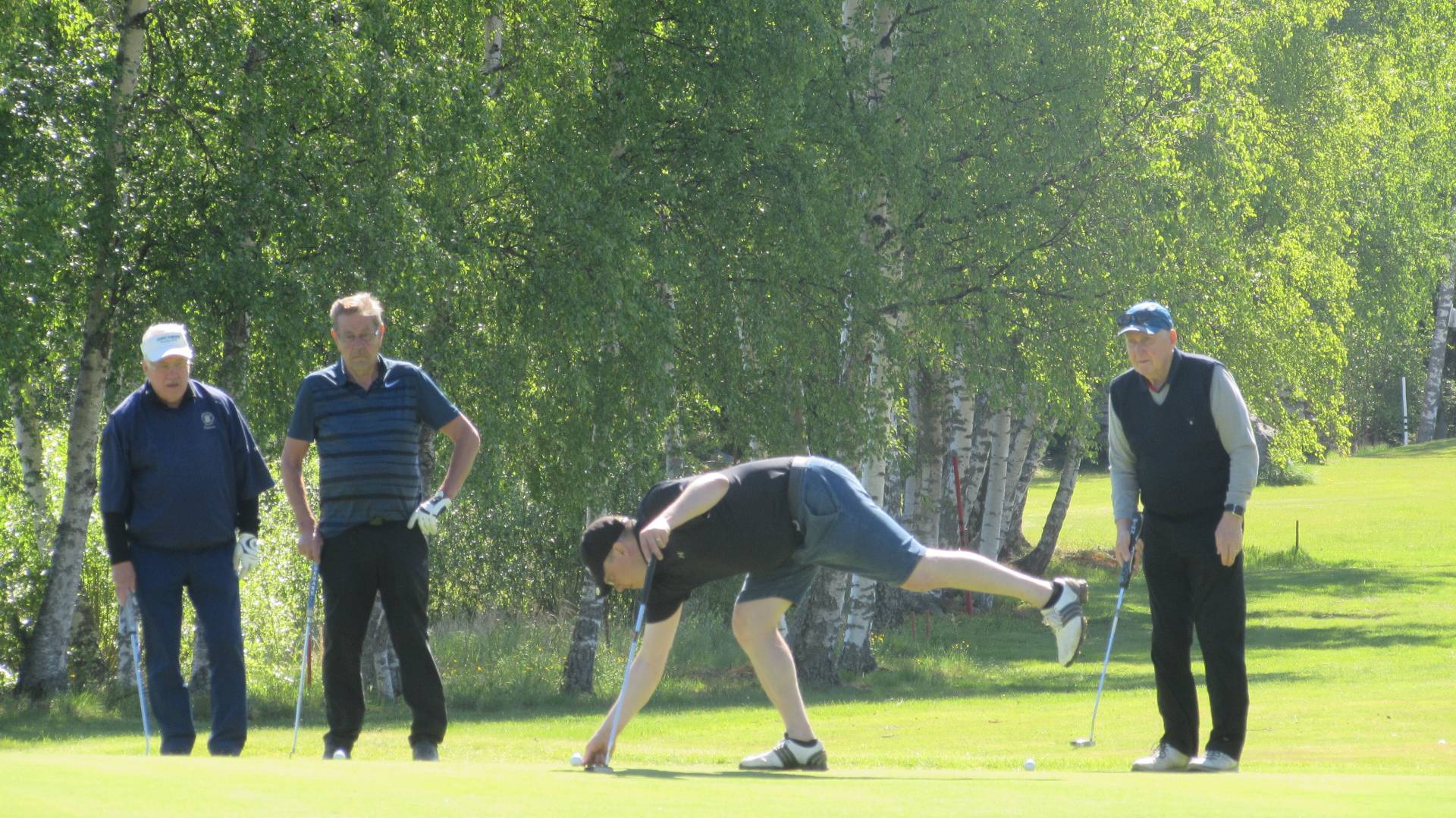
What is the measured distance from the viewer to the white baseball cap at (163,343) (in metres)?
7.93

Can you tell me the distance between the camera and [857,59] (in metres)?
18.2

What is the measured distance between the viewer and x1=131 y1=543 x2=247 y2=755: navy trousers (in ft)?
26.3

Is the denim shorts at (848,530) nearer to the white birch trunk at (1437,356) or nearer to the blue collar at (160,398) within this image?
the blue collar at (160,398)

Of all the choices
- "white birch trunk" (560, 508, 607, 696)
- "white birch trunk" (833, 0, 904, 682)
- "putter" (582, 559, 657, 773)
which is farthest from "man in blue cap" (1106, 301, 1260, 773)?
"white birch trunk" (560, 508, 607, 696)

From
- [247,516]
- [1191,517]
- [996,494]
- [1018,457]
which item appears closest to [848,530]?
[1191,517]

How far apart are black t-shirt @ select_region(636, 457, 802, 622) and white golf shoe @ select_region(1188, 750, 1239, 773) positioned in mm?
2163

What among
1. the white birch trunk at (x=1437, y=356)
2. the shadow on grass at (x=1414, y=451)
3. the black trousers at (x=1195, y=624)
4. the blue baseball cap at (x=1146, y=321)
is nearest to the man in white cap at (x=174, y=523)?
the blue baseball cap at (x=1146, y=321)

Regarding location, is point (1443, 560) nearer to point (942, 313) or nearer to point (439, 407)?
point (942, 313)

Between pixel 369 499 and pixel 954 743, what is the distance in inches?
223

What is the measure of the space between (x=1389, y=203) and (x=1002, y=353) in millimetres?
22235

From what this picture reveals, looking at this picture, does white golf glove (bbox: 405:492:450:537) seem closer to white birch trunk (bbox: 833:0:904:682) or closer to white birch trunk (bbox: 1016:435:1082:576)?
white birch trunk (bbox: 833:0:904:682)

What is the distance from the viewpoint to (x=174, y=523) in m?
7.98

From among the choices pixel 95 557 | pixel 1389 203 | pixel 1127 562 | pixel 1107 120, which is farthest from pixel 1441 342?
pixel 1127 562

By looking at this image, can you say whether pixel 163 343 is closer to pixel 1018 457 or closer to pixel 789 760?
pixel 789 760
